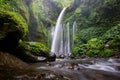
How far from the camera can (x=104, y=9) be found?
2339 centimetres

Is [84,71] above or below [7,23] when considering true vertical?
below

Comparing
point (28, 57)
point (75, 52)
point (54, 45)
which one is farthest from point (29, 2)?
point (28, 57)

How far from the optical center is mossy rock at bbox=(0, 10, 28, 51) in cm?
589

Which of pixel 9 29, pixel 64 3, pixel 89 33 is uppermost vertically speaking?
pixel 64 3

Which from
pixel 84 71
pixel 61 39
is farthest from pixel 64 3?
pixel 84 71

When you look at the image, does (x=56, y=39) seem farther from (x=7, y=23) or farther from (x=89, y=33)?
(x=7, y=23)

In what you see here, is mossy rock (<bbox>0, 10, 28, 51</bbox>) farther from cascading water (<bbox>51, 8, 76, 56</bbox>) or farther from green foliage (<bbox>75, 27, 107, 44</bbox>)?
green foliage (<bbox>75, 27, 107, 44</bbox>)

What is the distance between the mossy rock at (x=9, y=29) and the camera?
589cm

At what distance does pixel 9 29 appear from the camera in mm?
6035

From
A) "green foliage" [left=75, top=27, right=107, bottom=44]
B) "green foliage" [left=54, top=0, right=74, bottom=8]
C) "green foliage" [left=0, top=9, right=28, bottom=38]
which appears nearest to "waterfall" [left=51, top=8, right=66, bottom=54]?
"green foliage" [left=75, top=27, right=107, bottom=44]

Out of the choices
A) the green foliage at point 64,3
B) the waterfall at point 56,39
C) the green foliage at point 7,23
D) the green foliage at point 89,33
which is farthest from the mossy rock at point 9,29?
the green foliage at point 64,3

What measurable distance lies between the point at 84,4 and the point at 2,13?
883 inches

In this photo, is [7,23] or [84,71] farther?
[7,23]

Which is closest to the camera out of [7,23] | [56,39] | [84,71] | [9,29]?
[84,71]
